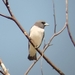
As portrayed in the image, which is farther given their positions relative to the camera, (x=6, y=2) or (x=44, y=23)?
(x=44, y=23)

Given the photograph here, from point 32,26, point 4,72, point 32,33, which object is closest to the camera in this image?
point 4,72

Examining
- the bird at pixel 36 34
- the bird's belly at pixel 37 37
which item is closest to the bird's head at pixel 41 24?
the bird at pixel 36 34

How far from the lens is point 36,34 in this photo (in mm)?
1758

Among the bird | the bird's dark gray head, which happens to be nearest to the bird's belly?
the bird

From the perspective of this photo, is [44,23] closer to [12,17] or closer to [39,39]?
[39,39]

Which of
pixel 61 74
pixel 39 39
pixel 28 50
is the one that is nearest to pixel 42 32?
pixel 39 39

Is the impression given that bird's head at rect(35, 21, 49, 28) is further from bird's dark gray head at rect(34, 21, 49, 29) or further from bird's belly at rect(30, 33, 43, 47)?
bird's belly at rect(30, 33, 43, 47)

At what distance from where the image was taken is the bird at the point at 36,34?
173cm

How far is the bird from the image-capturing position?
1.73 m

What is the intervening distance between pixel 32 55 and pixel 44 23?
305mm

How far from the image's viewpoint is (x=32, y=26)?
1.85 m

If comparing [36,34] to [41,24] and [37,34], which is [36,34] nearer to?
[37,34]

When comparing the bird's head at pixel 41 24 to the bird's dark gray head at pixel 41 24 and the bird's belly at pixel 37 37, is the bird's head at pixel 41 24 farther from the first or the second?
the bird's belly at pixel 37 37

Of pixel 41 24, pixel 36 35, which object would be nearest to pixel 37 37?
pixel 36 35
